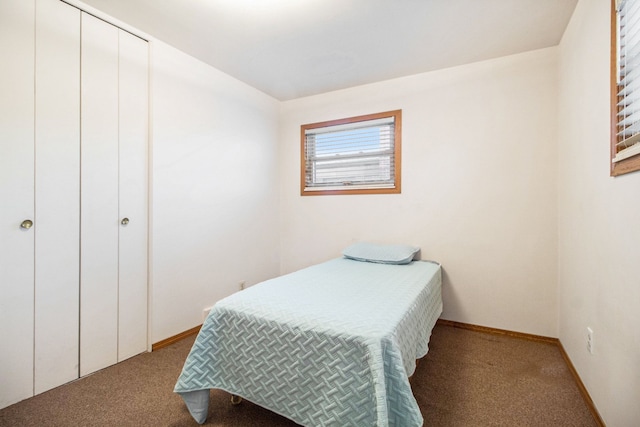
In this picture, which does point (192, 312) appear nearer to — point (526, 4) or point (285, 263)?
point (285, 263)

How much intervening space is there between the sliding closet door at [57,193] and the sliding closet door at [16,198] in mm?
38

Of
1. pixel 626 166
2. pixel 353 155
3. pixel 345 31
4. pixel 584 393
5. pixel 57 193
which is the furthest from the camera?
pixel 353 155

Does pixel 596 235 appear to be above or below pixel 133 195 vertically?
below

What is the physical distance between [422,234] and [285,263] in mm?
1638

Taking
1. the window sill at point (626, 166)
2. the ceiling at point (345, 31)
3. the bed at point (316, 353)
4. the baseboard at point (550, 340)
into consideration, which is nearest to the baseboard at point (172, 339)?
the bed at point (316, 353)

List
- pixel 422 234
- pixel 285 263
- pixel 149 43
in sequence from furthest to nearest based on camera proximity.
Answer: pixel 285 263 < pixel 422 234 < pixel 149 43

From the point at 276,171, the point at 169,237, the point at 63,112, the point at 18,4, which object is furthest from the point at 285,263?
the point at 18,4

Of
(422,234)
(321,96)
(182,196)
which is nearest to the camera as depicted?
(182,196)

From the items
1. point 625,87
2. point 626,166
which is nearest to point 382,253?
point 626,166

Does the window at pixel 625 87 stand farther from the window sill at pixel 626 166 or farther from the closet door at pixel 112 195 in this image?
the closet door at pixel 112 195

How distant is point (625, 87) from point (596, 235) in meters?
0.72

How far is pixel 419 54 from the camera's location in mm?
2418

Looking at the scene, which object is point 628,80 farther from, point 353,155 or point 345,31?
point 353,155

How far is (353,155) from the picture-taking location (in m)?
3.19
